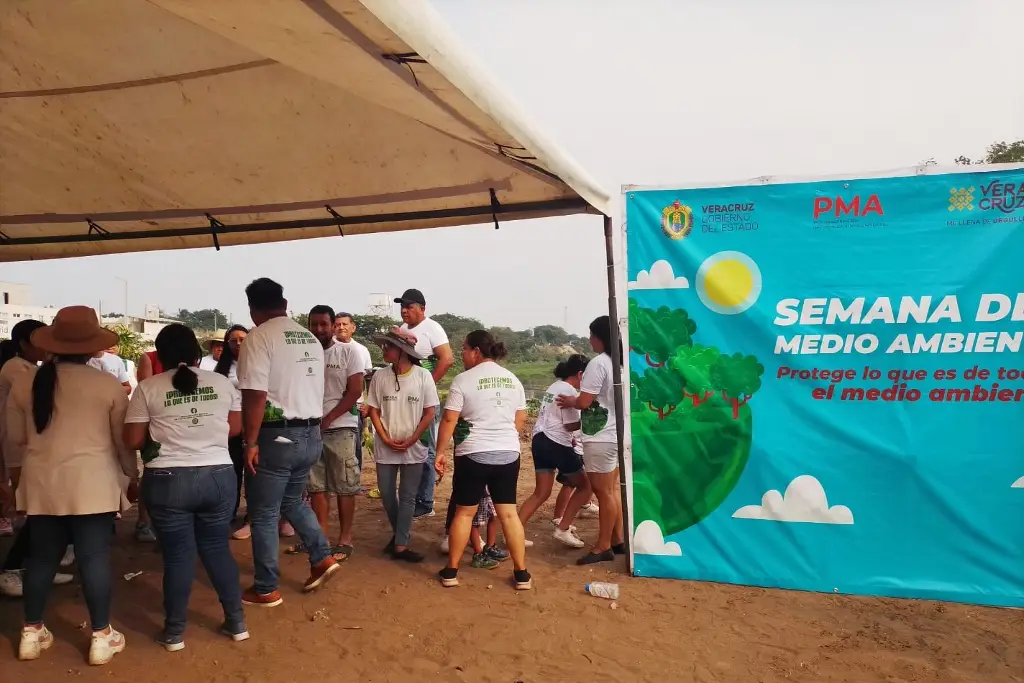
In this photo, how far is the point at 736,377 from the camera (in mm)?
4758

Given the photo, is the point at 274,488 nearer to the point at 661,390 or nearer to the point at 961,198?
the point at 661,390

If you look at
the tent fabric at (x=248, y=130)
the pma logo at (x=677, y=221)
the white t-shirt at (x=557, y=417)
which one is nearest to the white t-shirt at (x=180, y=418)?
the tent fabric at (x=248, y=130)

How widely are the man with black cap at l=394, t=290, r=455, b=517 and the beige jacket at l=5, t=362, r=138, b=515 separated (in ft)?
7.38

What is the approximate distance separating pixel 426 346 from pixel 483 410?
3.47ft

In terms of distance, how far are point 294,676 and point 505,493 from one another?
5.55 ft

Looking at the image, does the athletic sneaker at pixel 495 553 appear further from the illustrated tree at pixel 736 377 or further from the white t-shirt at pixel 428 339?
the illustrated tree at pixel 736 377

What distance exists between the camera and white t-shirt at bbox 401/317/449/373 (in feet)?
18.2

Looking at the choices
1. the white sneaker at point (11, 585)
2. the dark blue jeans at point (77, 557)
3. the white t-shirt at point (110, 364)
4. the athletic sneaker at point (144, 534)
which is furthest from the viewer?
the white t-shirt at point (110, 364)

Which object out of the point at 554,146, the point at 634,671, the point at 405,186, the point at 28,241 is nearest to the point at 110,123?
the point at 405,186

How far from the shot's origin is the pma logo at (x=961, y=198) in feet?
14.5

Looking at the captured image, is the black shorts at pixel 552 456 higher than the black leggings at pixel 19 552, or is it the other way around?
the black shorts at pixel 552 456

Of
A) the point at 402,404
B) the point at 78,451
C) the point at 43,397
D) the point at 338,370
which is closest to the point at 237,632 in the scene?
the point at 78,451

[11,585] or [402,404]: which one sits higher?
[402,404]

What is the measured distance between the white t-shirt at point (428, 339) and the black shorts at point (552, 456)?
99 cm
